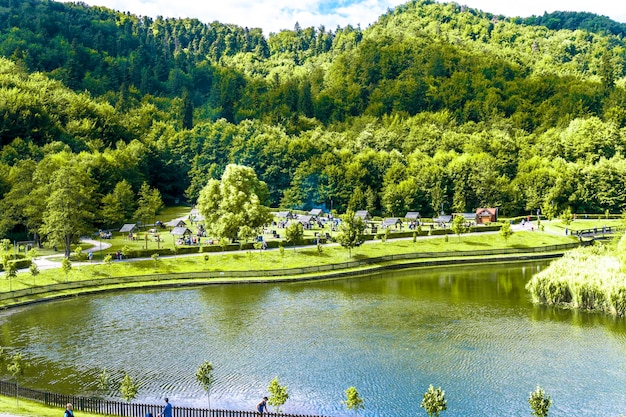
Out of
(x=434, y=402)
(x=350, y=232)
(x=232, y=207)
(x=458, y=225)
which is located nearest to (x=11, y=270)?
(x=232, y=207)

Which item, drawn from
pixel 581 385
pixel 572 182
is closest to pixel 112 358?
pixel 581 385

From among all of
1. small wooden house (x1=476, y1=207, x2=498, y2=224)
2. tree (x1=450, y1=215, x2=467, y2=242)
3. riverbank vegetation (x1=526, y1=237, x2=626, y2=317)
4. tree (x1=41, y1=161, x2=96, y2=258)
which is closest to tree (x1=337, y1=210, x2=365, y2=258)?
tree (x1=450, y1=215, x2=467, y2=242)

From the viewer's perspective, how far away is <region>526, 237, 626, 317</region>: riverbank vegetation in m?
46.1

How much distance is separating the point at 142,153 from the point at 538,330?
93.4 meters

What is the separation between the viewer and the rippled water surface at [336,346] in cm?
3162

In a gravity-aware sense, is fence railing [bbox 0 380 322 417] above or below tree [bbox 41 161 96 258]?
below

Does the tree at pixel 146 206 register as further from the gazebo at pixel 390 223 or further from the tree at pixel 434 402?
the tree at pixel 434 402

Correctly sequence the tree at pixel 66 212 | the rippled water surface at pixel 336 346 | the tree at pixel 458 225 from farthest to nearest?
the tree at pixel 458 225
the tree at pixel 66 212
the rippled water surface at pixel 336 346

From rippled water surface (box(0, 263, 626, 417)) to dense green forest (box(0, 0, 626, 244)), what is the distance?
86.0 feet

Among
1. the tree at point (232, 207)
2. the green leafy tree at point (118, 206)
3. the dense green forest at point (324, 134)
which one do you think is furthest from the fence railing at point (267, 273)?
the green leafy tree at point (118, 206)

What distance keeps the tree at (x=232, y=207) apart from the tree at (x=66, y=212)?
13999 mm

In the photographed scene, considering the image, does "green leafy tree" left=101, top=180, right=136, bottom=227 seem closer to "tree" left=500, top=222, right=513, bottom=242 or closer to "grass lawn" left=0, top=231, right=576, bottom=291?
"grass lawn" left=0, top=231, right=576, bottom=291

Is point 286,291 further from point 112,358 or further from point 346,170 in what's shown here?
point 346,170

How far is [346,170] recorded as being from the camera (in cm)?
11631
